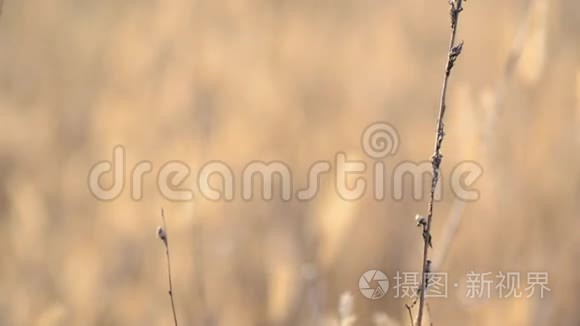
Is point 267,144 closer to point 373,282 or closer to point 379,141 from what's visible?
point 379,141

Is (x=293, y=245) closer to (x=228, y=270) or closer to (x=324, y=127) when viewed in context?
(x=228, y=270)

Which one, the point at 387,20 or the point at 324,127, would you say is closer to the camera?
the point at 324,127

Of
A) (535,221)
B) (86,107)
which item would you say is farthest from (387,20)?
(535,221)

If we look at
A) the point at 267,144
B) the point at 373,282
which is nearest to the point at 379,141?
the point at 267,144

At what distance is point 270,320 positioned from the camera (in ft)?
4.33

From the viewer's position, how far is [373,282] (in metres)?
1.37

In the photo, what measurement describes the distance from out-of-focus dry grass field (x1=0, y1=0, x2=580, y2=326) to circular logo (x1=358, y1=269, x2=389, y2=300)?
0.14 feet

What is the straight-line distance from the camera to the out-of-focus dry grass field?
125cm

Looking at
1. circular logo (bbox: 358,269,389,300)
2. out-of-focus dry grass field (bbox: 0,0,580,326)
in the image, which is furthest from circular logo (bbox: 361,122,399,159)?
circular logo (bbox: 358,269,389,300)

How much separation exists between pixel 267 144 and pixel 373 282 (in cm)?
41

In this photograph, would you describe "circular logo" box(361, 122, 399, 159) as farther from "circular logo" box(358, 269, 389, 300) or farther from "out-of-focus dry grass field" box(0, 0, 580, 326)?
"circular logo" box(358, 269, 389, 300)

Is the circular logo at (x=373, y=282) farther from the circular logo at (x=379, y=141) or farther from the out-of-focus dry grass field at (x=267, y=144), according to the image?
the circular logo at (x=379, y=141)

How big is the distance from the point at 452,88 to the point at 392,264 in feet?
1.71

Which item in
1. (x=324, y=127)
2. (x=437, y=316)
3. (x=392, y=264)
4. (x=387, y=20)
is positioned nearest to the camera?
(x=437, y=316)
